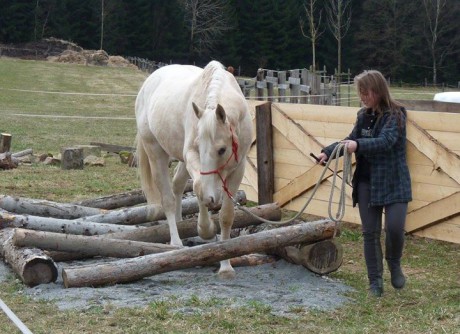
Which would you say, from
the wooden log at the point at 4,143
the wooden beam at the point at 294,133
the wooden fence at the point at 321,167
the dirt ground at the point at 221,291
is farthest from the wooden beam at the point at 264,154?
the wooden log at the point at 4,143

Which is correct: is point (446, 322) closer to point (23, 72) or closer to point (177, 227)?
point (177, 227)

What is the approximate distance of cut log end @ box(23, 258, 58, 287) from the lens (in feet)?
22.1

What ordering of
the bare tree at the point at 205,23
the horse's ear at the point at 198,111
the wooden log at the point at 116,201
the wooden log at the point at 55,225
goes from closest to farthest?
the horse's ear at the point at 198,111
the wooden log at the point at 55,225
the wooden log at the point at 116,201
the bare tree at the point at 205,23

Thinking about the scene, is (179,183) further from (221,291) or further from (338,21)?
(338,21)

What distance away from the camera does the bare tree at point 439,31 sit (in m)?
68.2

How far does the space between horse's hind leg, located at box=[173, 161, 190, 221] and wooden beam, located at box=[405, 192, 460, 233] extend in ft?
8.81

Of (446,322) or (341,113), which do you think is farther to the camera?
(341,113)

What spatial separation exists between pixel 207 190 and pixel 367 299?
1567 millimetres

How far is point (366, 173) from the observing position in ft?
22.2

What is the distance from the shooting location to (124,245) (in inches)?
289

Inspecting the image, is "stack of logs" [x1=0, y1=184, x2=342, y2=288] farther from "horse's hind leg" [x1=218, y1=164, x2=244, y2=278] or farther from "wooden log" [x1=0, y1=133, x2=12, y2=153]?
"wooden log" [x1=0, y1=133, x2=12, y2=153]

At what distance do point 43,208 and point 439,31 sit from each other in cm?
6452

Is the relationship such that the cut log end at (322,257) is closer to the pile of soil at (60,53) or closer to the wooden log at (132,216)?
the wooden log at (132,216)

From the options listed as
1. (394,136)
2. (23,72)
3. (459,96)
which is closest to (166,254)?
(394,136)
